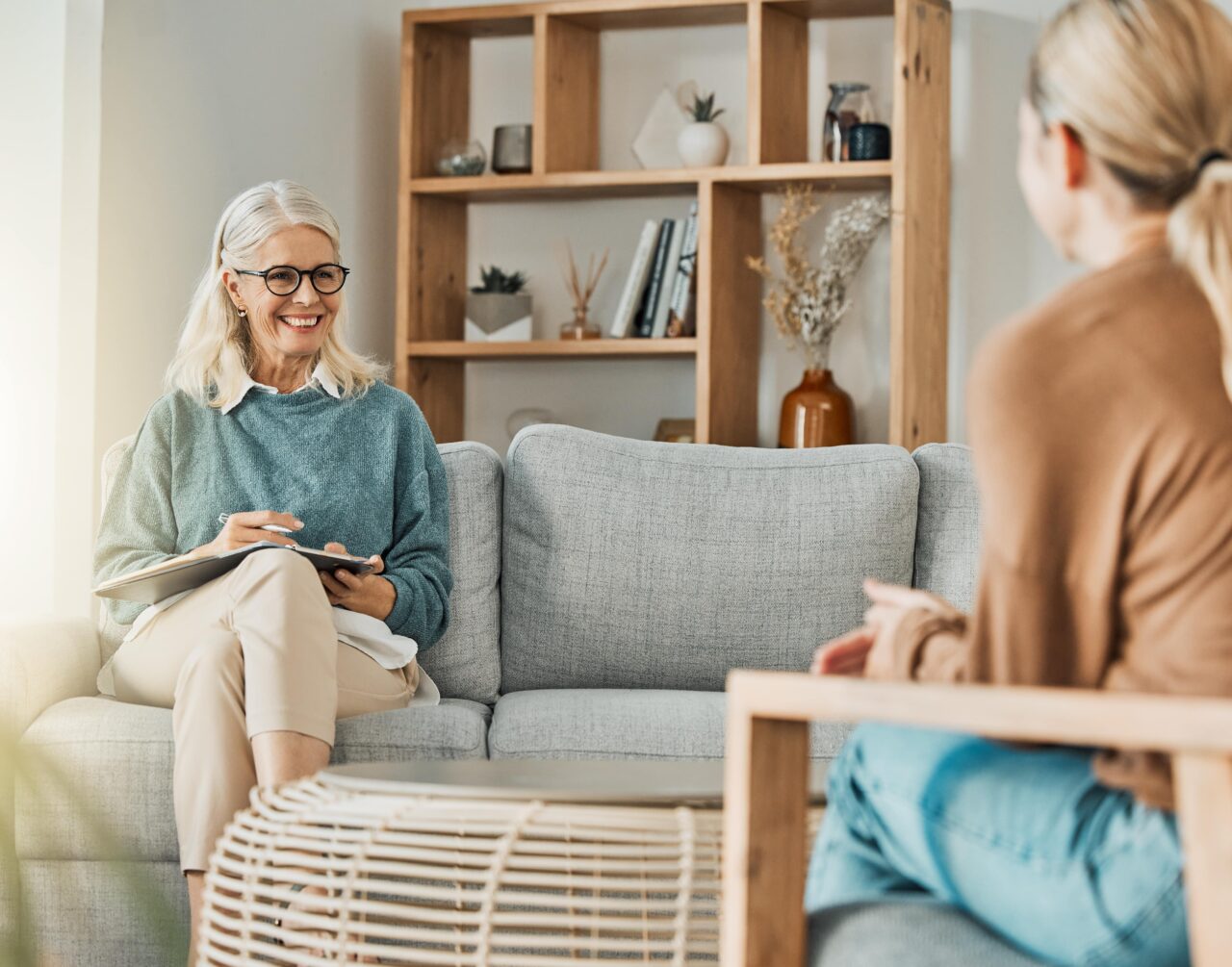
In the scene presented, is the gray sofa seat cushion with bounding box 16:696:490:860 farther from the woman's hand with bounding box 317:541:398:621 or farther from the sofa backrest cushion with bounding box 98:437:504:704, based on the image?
the sofa backrest cushion with bounding box 98:437:504:704

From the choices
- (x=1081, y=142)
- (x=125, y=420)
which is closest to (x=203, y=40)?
(x=125, y=420)

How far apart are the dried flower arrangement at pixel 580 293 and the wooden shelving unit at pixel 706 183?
71mm

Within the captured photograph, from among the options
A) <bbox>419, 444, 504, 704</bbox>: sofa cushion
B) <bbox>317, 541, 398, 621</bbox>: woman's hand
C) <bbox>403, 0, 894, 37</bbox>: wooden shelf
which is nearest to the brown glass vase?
<bbox>403, 0, 894, 37</bbox>: wooden shelf

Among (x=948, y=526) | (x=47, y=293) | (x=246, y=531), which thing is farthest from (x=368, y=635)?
(x=47, y=293)

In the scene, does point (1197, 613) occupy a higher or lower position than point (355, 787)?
higher

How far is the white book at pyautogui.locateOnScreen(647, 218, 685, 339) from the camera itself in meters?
3.89

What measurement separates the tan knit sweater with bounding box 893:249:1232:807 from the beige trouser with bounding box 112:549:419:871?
1159 millimetres

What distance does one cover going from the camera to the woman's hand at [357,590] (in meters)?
2.18

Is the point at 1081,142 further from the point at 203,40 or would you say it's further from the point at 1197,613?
the point at 203,40

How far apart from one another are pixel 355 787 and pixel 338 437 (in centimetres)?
117

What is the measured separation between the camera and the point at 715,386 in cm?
379

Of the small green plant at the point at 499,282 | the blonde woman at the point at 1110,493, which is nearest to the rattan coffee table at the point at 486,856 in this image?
the blonde woman at the point at 1110,493

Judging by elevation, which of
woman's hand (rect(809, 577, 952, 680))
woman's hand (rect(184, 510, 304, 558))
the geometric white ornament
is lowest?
woman's hand (rect(809, 577, 952, 680))

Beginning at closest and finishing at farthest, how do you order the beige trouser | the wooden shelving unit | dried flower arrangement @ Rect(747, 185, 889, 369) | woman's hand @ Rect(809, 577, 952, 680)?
woman's hand @ Rect(809, 577, 952, 680) → the beige trouser → the wooden shelving unit → dried flower arrangement @ Rect(747, 185, 889, 369)
